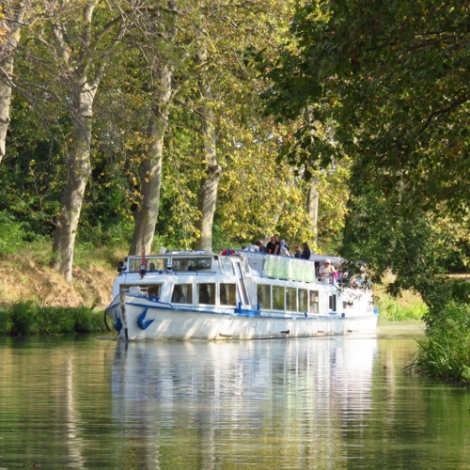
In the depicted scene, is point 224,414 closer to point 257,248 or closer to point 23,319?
point 23,319

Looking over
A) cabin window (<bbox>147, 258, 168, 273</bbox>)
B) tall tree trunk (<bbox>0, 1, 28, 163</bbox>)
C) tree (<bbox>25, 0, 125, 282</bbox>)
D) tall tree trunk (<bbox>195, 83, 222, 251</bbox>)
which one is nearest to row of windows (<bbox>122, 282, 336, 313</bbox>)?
cabin window (<bbox>147, 258, 168, 273</bbox>)

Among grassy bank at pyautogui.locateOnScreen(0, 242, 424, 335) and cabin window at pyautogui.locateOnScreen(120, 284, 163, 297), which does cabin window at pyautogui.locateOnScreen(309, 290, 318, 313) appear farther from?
cabin window at pyautogui.locateOnScreen(120, 284, 163, 297)

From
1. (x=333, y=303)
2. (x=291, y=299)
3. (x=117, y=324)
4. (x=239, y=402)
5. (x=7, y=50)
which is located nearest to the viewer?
(x=239, y=402)

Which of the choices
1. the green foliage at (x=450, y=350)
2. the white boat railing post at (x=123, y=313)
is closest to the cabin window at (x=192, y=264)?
the white boat railing post at (x=123, y=313)

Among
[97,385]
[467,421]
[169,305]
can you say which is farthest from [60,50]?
[467,421]

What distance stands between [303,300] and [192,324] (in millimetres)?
9888

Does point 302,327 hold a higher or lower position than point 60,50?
lower

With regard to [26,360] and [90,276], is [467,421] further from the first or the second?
[90,276]

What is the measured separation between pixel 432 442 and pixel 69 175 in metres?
33.6

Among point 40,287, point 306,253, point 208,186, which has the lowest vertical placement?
point 40,287

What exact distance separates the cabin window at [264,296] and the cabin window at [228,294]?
96.9 inches

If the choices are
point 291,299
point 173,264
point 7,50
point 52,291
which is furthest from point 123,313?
point 7,50

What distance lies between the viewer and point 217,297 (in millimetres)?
44812

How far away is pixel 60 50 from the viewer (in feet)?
118
